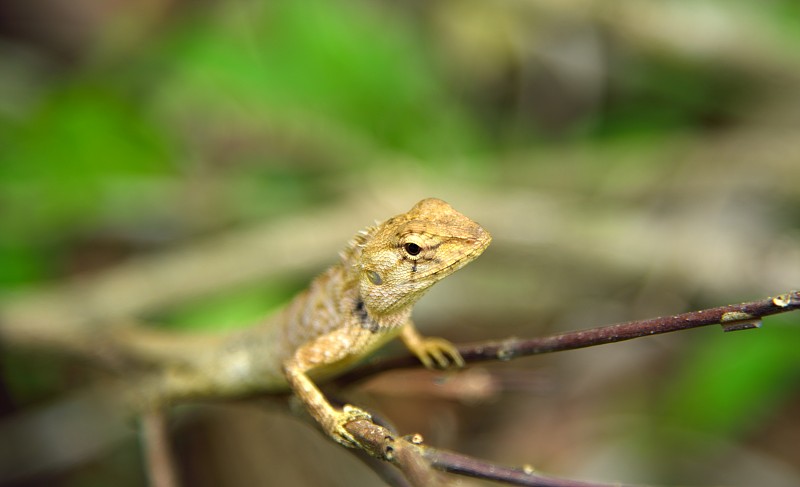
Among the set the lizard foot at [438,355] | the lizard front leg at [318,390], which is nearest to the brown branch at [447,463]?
the lizard front leg at [318,390]

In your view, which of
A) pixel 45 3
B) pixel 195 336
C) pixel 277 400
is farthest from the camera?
pixel 45 3

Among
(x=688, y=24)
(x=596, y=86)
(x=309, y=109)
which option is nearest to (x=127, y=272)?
(x=309, y=109)

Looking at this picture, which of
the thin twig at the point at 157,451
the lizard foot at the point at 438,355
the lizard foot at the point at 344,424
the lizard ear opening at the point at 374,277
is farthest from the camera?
the thin twig at the point at 157,451

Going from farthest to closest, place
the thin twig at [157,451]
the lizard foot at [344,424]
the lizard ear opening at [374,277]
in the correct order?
the thin twig at [157,451], the lizard ear opening at [374,277], the lizard foot at [344,424]

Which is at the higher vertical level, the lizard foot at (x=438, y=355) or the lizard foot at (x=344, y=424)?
the lizard foot at (x=438, y=355)

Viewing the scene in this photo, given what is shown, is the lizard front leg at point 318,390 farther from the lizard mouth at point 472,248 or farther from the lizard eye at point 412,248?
the lizard mouth at point 472,248

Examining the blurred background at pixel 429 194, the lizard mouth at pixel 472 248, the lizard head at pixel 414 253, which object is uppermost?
the blurred background at pixel 429 194

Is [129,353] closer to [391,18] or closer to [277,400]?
[277,400]
